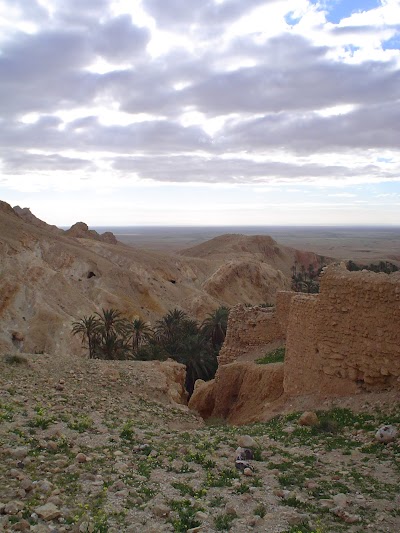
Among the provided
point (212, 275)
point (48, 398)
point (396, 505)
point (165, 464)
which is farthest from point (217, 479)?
point (212, 275)

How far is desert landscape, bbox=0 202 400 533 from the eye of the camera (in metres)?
5.01

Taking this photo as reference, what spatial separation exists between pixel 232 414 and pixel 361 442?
6085mm

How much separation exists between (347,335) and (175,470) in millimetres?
4770

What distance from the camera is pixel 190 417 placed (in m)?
11.0

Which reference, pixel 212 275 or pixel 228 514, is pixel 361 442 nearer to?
pixel 228 514

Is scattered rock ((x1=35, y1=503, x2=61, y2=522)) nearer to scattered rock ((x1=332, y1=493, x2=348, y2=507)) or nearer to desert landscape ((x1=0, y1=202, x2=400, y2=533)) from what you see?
desert landscape ((x1=0, y1=202, x2=400, y2=533))

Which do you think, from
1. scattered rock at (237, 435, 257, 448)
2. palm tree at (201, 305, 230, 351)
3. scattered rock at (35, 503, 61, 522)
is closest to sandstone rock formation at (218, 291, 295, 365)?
scattered rock at (237, 435, 257, 448)

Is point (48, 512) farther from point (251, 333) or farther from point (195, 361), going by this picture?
point (195, 361)

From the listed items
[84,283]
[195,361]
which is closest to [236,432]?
[195,361]

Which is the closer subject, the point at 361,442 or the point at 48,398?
the point at 361,442

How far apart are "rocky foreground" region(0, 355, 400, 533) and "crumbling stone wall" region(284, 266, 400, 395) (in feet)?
2.21

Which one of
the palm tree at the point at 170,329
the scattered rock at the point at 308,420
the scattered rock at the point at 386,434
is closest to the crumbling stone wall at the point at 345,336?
the scattered rock at the point at 308,420

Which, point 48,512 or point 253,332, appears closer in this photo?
point 48,512

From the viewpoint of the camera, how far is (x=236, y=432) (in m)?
8.68
